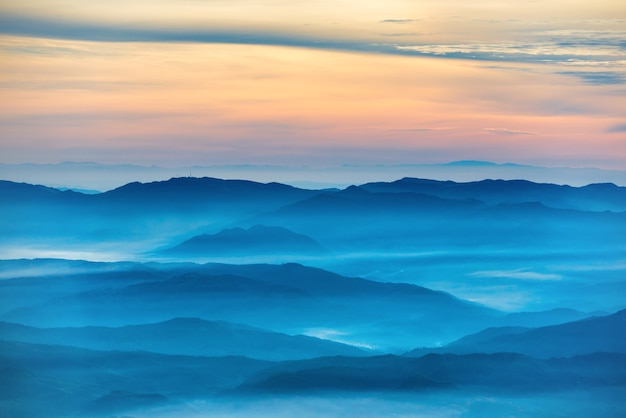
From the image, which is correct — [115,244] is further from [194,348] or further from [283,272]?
[194,348]

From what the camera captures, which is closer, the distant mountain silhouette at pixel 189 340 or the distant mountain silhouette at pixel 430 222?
the distant mountain silhouette at pixel 189 340

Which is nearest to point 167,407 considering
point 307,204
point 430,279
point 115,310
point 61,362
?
point 61,362

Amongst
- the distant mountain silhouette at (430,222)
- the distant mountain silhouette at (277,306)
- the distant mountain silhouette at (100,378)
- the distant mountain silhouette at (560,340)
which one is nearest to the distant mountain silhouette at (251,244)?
the distant mountain silhouette at (430,222)

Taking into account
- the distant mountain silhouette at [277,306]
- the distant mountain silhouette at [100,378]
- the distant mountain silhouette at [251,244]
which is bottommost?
the distant mountain silhouette at [100,378]

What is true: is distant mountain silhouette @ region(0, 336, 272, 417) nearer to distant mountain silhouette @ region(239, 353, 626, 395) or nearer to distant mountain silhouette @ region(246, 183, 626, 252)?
distant mountain silhouette @ region(239, 353, 626, 395)

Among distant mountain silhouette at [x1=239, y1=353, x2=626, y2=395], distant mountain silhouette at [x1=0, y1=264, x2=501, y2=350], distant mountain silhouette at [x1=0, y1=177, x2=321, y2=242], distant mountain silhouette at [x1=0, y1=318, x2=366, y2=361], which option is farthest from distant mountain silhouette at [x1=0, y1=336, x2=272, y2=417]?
distant mountain silhouette at [x1=0, y1=177, x2=321, y2=242]

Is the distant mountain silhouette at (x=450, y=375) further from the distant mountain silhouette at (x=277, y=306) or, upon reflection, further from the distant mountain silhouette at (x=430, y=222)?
the distant mountain silhouette at (x=430, y=222)
